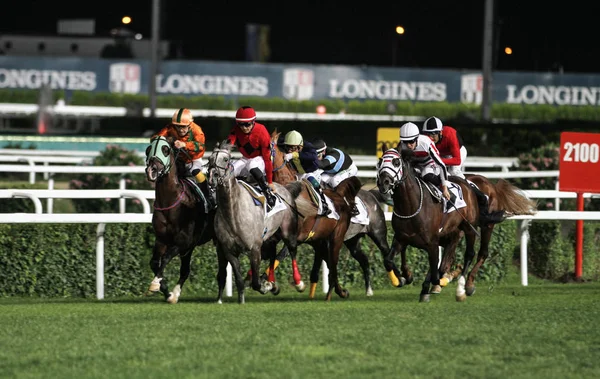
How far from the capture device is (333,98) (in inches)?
1558

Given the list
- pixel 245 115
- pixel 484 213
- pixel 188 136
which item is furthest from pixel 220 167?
pixel 484 213

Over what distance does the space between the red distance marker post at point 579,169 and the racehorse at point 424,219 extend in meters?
2.04

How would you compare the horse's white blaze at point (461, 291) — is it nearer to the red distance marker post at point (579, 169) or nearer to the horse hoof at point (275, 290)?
the horse hoof at point (275, 290)

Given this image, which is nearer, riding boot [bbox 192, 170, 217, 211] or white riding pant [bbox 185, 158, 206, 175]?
riding boot [bbox 192, 170, 217, 211]

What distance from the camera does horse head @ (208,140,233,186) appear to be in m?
8.87

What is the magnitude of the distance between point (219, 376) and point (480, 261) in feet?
17.0

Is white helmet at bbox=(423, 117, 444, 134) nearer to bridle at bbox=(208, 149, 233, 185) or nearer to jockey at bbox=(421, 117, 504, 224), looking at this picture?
jockey at bbox=(421, 117, 504, 224)

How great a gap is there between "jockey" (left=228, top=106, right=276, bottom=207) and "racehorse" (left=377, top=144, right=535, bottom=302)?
94 cm

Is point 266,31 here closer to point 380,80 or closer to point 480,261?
point 380,80

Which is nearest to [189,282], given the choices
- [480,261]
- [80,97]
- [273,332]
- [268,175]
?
[268,175]

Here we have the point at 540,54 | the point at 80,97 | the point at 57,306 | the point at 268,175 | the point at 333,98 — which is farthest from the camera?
the point at 540,54

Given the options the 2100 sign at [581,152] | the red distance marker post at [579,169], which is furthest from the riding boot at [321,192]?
the 2100 sign at [581,152]

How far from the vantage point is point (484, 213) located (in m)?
10.7

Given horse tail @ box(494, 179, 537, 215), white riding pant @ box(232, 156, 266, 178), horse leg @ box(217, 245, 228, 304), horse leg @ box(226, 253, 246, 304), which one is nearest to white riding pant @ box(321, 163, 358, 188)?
white riding pant @ box(232, 156, 266, 178)
